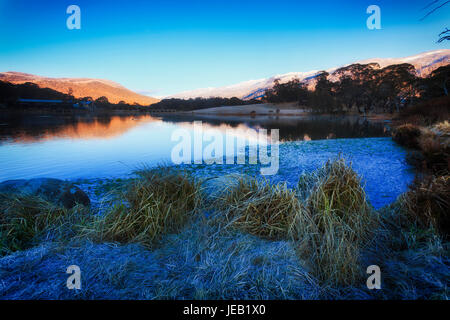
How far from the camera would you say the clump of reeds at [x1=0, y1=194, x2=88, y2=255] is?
120 inches

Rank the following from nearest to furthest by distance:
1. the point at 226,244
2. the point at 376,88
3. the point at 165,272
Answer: the point at 165,272
the point at 226,244
the point at 376,88

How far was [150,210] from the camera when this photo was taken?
10.6 ft


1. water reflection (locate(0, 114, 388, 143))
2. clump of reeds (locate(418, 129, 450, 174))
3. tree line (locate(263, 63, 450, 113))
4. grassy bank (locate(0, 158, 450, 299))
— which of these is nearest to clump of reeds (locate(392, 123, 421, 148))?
clump of reeds (locate(418, 129, 450, 174))

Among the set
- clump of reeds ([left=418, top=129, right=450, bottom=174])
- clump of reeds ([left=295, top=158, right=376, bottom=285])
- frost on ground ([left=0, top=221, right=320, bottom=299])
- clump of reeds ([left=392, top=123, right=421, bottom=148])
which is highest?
clump of reeds ([left=392, top=123, right=421, bottom=148])

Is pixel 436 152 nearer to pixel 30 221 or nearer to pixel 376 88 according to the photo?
pixel 30 221

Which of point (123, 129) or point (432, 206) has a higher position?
point (123, 129)

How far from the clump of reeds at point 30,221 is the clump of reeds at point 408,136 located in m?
13.7

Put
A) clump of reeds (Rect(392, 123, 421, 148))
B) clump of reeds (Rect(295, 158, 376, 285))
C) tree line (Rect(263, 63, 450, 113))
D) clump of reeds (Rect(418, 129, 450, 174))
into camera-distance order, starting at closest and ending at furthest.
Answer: clump of reeds (Rect(295, 158, 376, 285)) → clump of reeds (Rect(418, 129, 450, 174)) → clump of reeds (Rect(392, 123, 421, 148)) → tree line (Rect(263, 63, 450, 113))

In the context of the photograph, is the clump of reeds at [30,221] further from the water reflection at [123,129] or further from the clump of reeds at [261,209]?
the water reflection at [123,129]

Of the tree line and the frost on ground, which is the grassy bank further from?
the tree line

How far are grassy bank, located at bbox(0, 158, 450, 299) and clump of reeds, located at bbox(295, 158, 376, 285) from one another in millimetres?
16

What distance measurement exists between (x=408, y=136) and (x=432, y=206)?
34.8 feet

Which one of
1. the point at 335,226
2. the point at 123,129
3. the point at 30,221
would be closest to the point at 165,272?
the point at 335,226

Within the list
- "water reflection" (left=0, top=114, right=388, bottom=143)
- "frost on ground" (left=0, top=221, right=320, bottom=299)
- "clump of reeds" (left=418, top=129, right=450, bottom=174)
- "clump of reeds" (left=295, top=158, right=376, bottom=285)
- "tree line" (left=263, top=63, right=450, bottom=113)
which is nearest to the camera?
"frost on ground" (left=0, top=221, right=320, bottom=299)
